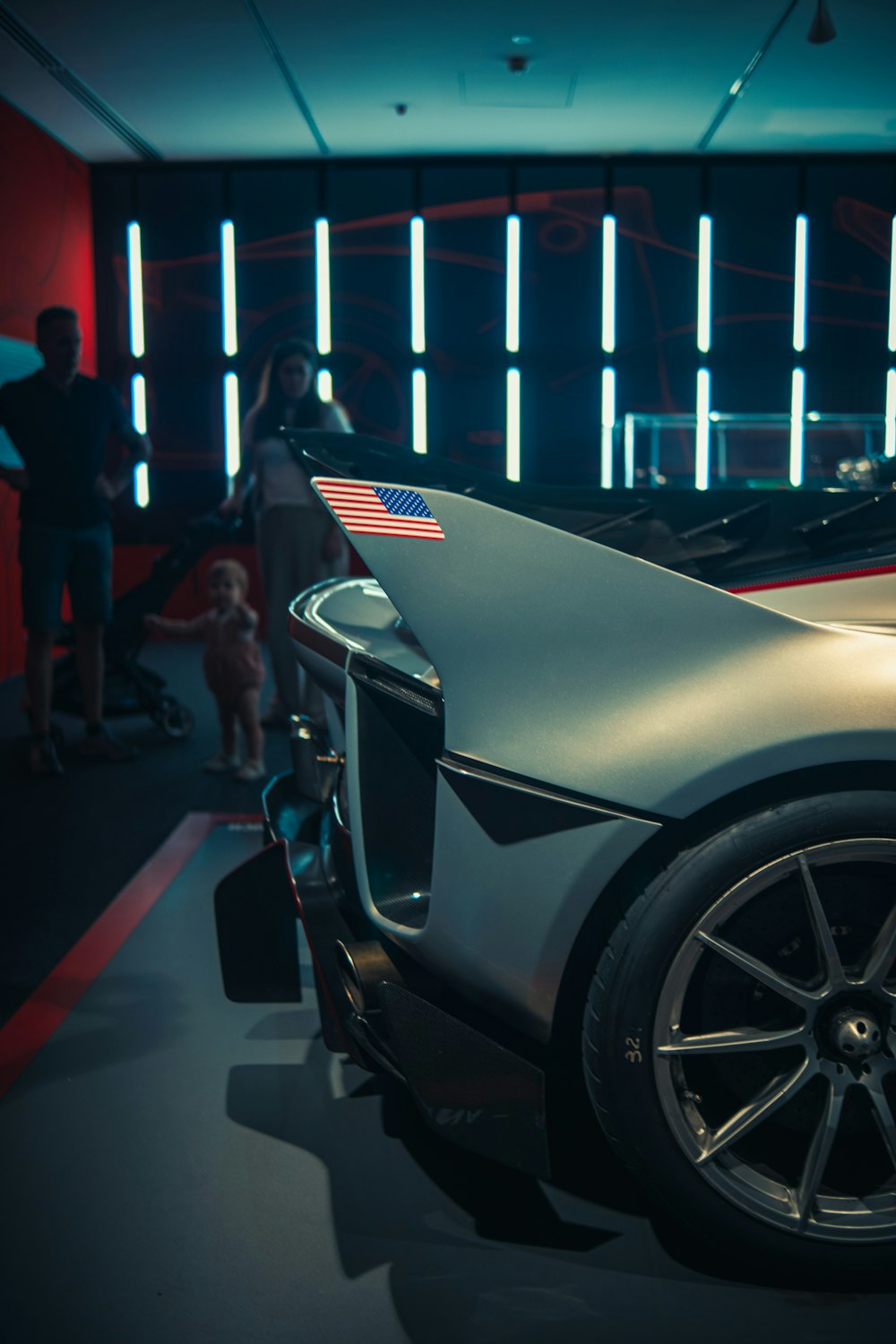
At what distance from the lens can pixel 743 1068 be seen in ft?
5.21

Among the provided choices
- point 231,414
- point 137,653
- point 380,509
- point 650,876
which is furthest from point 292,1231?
point 231,414

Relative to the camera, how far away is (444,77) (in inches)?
324

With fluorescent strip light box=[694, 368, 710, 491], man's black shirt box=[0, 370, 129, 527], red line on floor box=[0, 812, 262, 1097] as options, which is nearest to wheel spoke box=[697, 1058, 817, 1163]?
red line on floor box=[0, 812, 262, 1097]

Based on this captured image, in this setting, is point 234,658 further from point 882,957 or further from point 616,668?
point 882,957

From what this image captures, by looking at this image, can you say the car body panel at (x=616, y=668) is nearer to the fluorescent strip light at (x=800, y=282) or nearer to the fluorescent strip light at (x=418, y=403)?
the fluorescent strip light at (x=418, y=403)

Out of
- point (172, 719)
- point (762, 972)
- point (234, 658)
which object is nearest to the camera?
point (762, 972)

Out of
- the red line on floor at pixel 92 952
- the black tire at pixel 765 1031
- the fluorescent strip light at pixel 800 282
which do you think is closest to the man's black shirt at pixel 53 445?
the red line on floor at pixel 92 952

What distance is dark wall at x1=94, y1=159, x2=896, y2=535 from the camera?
10.6 metres

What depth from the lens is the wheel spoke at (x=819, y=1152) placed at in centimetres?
146

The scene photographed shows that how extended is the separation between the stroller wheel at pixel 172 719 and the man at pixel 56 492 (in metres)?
0.87

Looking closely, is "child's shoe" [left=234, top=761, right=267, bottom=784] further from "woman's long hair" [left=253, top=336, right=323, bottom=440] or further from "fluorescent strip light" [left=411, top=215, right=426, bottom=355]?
"fluorescent strip light" [left=411, top=215, right=426, bottom=355]

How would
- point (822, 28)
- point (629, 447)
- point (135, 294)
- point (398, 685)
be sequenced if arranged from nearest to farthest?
point (398, 685), point (822, 28), point (629, 447), point (135, 294)

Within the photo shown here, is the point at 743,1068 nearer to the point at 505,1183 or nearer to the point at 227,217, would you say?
the point at 505,1183

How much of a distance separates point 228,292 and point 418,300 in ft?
6.04
